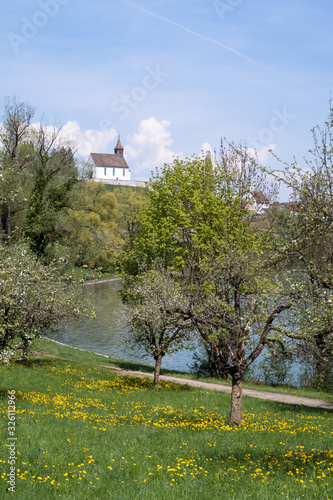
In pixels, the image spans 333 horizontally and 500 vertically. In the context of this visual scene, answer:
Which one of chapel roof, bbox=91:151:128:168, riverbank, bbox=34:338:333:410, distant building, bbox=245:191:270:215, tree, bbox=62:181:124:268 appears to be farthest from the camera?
chapel roof, bbox=91:151:128:168

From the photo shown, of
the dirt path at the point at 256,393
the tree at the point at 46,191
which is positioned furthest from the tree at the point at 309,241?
the tree at the point at 46,191

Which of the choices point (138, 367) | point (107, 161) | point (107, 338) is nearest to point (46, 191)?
point (107, 338)

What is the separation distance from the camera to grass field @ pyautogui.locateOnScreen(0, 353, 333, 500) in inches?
320

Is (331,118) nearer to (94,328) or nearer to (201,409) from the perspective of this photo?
(201,409)

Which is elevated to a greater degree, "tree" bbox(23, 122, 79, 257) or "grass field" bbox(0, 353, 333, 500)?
"tree" bbox(23, 122, 79, 257)

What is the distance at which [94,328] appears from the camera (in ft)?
163

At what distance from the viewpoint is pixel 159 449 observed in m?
11.1

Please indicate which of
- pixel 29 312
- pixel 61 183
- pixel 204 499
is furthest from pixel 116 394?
pixel 61 183

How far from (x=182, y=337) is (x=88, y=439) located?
1367 cm

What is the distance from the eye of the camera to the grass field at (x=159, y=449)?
320 inches

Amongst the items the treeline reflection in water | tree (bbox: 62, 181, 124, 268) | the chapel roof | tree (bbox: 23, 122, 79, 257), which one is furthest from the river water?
the chapel roof

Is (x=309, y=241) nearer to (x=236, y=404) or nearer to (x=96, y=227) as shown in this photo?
(x=236, y=404)

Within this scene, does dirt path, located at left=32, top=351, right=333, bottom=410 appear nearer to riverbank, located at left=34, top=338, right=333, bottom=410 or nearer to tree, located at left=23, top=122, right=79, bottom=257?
riverbank, located at left=34, top=338, right=333, bottom=410

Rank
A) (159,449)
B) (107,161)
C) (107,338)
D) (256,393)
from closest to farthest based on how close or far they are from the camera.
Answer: (159,449) < (256,393) < (107,338) < (107,161)
